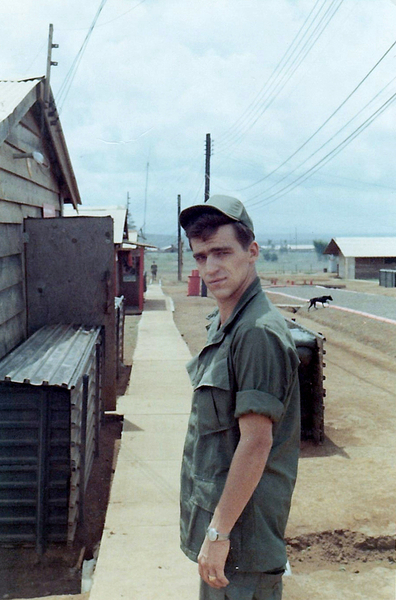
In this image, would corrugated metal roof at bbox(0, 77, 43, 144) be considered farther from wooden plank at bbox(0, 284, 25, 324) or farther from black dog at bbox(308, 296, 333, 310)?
black dog at bbox(308, 296, 333, 310)

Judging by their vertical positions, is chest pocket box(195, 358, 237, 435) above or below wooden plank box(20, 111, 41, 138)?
below

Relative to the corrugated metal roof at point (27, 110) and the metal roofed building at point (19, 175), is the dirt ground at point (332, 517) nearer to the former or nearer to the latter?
the metal roofed building at point (19, 175)

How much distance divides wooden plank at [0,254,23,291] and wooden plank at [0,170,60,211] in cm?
57

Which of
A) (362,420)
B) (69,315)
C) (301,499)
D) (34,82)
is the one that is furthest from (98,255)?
(362,420)


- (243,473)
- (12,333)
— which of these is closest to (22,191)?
(12,333)

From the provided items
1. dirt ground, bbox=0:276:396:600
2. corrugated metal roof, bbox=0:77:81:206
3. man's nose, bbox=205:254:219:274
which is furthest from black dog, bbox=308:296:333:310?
man's nose, bbox=205:254:219:274

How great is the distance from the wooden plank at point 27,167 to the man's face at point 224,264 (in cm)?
375

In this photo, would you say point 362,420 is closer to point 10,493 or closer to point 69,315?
point 69,315

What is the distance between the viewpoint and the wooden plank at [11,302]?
16.9 feet

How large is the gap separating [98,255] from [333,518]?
3553 millimetres

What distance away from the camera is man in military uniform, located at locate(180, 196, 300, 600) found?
1.74m

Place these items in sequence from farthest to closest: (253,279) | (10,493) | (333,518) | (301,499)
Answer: (301,499) → (333,518) → (10,493) → (253,279)

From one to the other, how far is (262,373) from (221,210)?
558mm

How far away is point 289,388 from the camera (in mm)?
1831
